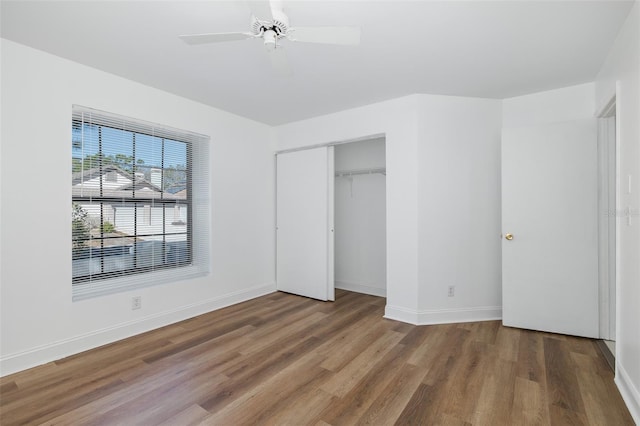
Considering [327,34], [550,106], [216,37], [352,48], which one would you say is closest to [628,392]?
[550,106]

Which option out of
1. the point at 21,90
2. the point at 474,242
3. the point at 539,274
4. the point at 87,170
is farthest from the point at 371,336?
the point at 21,90

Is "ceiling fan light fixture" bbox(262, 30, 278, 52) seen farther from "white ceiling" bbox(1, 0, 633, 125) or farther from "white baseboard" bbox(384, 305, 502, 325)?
"white baseboard" bbox(384, 305, 502, 325)

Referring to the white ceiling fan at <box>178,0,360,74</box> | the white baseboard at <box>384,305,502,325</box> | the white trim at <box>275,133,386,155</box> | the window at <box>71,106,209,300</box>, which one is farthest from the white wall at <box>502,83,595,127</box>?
the window at <box>71,106,209,300</box>

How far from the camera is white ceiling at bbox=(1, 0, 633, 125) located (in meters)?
1.85

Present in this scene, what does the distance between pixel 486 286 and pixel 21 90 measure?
4.62 meters

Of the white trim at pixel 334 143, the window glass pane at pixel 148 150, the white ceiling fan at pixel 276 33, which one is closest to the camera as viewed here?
the white ceiling fan at pixel 276 33

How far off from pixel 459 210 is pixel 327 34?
2406 millimetres

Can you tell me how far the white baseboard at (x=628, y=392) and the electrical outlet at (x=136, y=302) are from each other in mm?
3818

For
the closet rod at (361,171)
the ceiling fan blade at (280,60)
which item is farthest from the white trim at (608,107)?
the ceiling fan blade at (280,60)

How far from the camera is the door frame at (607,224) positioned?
8.87ft

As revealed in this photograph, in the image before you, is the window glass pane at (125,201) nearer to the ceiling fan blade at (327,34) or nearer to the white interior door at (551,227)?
the ceiling fan blade at (327,34)

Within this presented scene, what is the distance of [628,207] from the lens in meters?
1.92

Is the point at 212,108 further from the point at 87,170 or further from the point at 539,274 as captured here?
the point at 539,274

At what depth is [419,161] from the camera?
3.21 meters
